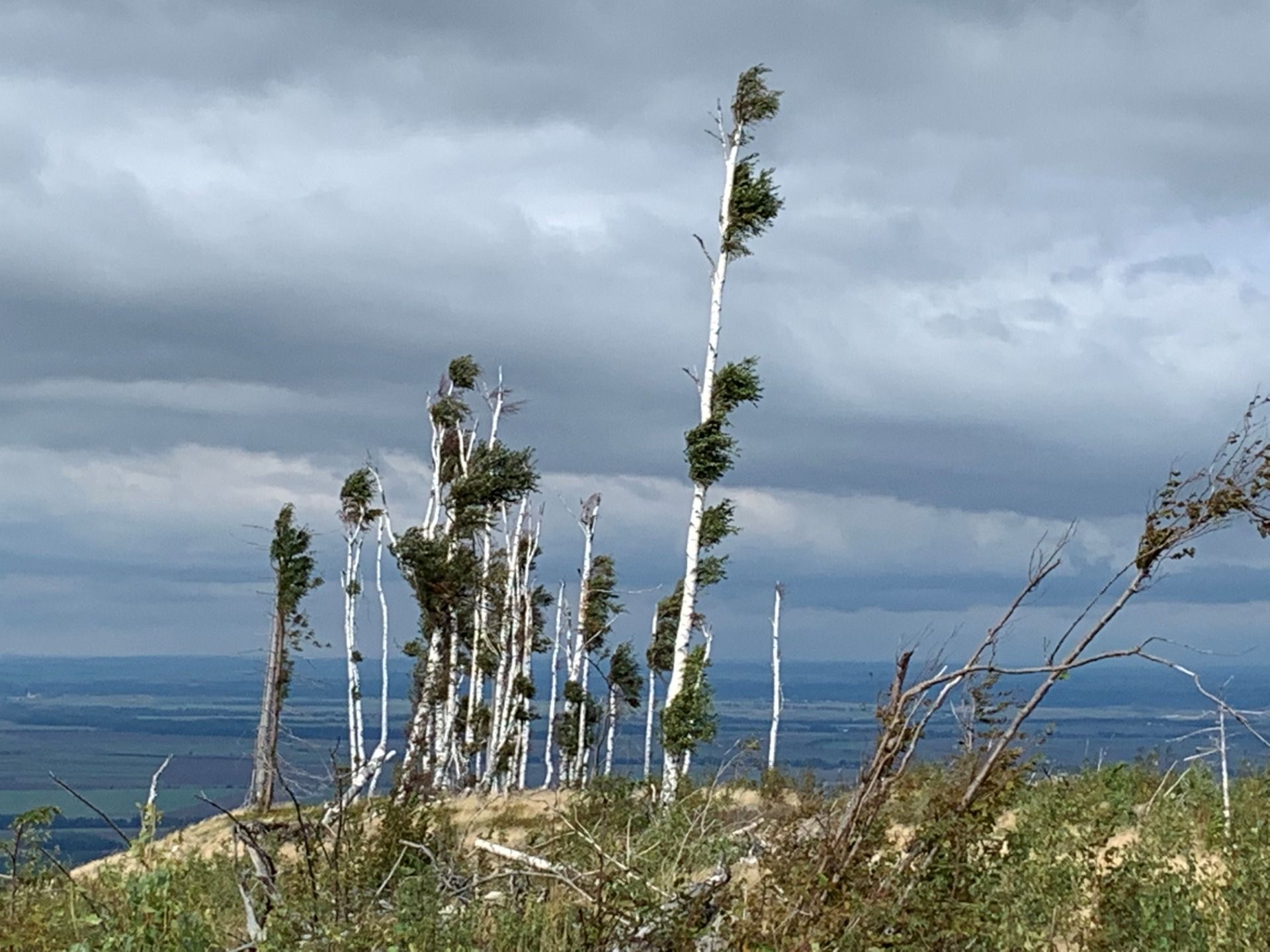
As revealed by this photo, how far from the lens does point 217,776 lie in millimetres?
174375

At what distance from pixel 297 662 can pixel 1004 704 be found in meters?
37.5

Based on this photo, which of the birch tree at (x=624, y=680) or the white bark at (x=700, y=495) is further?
the birch tree at (x=624, y=680)

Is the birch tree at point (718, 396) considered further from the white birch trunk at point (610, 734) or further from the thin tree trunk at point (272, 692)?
the thin tree trunk at point (272, 692)

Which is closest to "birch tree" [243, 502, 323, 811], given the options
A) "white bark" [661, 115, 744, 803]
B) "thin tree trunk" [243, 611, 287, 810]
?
"thin tree trunk" [243, 611, 287, 810]

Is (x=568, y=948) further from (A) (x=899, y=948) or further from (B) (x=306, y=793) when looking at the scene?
(B) (x=306, y=793)

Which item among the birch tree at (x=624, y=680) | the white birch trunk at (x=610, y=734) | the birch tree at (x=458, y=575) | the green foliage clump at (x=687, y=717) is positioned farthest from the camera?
the birch tree at (x=624, y=680)

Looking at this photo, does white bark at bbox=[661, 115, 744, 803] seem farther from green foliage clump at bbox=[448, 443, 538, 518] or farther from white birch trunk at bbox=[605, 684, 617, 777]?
green foliage clump at bbox=[448, 443, 538, 518]

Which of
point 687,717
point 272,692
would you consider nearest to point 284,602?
point 272,692

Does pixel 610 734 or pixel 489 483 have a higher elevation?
pixel 489 483

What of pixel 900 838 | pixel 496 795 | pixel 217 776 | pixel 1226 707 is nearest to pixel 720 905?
pixel 900 838

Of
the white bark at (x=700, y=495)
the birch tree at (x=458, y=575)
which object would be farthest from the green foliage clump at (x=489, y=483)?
the white bark at (x=700, y=495)

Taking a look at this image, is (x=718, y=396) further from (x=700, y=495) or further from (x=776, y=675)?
(x=776, y=675)

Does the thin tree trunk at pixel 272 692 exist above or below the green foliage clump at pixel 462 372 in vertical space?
below

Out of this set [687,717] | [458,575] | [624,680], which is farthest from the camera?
[624,680]
